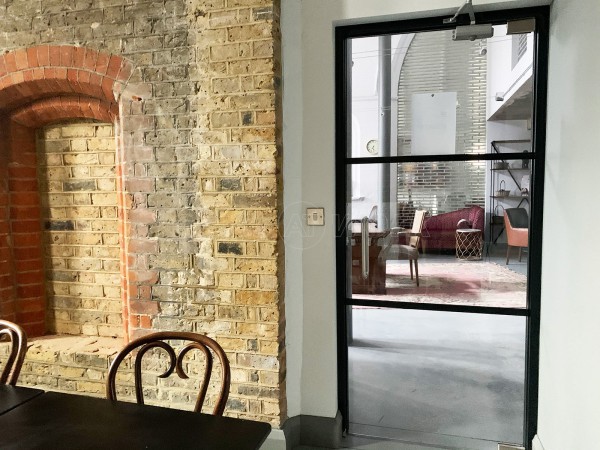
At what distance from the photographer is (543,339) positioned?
80.4 inches

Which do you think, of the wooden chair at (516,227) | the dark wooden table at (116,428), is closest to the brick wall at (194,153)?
the dark wooden table at (116,428)

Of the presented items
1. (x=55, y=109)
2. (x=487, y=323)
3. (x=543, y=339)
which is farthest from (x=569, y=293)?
(x=55, y=109)

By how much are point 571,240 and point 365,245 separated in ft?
3.31

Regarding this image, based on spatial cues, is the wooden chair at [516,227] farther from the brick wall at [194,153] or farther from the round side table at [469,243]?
the brick wall at [194,153]

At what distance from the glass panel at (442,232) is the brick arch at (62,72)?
4.69 ft

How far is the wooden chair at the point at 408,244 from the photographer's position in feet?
7.49

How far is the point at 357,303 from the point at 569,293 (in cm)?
104

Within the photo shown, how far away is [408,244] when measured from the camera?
2312 millimetres

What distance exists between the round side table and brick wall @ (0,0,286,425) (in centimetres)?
100

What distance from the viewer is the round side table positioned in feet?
7.25

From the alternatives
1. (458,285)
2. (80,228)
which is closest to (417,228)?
(458,285)

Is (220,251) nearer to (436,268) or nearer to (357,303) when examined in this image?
(357,303)

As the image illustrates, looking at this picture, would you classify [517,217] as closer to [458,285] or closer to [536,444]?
[458,285]

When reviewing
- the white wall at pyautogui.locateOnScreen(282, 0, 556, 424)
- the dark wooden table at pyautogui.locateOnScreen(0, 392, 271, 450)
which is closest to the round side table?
the white wall at pyautogui.locateOnScreen(282, 0, 556, 424)
